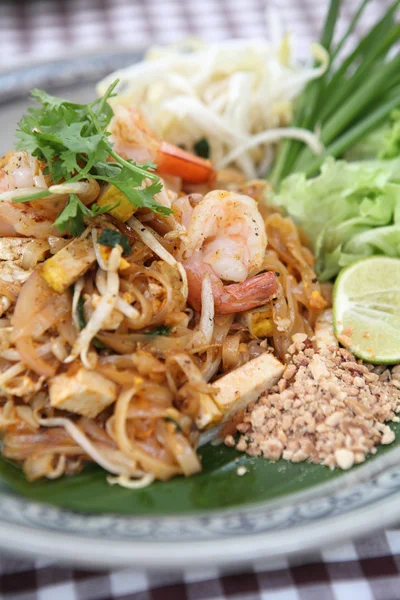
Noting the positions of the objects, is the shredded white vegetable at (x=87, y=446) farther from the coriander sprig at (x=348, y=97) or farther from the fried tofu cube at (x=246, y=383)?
the coriander sprig at (x=348, y=97)

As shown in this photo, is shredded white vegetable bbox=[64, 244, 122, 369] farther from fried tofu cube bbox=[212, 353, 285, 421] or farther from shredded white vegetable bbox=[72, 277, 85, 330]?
fried tofu cube bbox=[212, 353, 285, 421]

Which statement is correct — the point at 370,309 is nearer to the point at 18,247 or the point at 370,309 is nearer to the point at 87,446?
the point at 87,446

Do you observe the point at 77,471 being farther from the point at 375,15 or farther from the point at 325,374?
the point at 375,15

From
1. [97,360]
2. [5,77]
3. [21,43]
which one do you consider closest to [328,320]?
[97,360]

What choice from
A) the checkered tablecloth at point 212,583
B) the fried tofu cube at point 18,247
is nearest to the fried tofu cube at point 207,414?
the checkered tablecloth at point 212,583

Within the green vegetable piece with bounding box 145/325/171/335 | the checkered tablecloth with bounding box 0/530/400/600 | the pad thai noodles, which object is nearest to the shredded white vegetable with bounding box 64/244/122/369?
the pad thai noodles

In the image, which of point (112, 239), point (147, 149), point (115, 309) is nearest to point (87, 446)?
point (115, 309)
